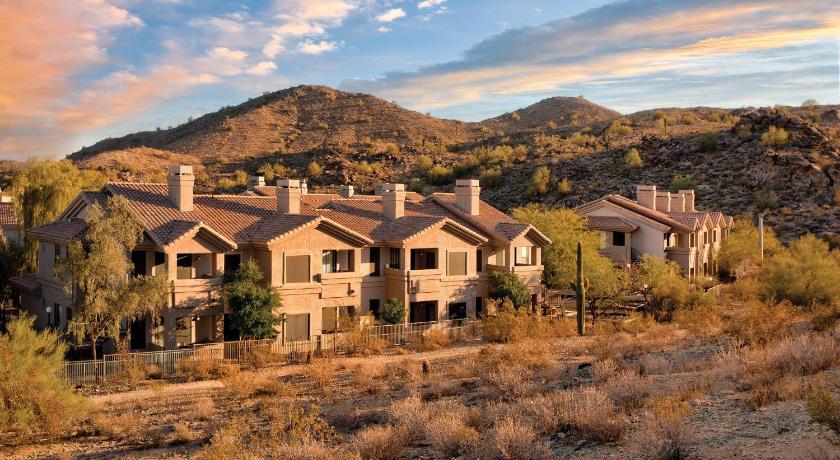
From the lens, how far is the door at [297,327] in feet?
111

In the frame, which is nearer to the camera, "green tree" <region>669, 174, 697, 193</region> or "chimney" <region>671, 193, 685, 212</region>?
"chimney" <region>671, 193, 685, 212</region>

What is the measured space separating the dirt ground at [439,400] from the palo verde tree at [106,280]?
363cm

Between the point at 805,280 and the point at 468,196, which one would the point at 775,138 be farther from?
the point at 468,196

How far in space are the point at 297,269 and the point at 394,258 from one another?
5735 mm

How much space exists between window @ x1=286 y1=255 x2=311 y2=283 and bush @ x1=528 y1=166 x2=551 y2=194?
158 ft

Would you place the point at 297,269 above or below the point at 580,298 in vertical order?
above

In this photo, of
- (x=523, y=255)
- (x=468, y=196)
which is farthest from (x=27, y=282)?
(x=523, y=255)

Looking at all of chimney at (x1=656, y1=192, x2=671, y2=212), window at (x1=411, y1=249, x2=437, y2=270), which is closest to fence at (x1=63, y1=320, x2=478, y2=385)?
window at (x1=411, y1=249, x2=437, y2=270)

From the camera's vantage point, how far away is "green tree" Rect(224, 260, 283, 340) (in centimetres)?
3123

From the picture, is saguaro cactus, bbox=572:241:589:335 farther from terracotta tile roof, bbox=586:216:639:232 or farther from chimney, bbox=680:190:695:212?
chimney, bbox=680:190:695:212

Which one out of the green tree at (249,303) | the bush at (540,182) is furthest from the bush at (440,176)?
the green tree at (249,303)

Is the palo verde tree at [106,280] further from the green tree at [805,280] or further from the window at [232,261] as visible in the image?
the green tree at [805,280]

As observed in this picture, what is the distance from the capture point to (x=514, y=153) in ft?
314

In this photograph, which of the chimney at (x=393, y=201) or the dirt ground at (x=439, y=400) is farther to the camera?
the chimney at (x=393, y=201)
